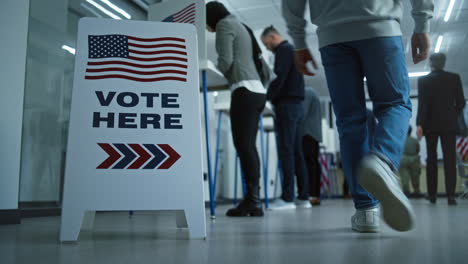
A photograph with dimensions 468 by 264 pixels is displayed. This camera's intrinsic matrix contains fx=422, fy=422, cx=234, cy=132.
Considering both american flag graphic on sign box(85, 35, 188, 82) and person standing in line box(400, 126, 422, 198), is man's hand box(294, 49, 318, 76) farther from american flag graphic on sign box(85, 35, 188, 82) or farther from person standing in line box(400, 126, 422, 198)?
person standing in line box(400, 126, 422, 198)

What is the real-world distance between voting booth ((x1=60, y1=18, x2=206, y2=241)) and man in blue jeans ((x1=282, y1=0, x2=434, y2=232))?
0.41m

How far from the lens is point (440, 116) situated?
3271 mm

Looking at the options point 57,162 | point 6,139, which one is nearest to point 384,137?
point 6,139

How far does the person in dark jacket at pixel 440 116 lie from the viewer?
3152mm

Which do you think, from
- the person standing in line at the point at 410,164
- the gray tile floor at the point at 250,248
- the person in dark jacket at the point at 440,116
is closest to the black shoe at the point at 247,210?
the gray tile floor at the point at 250,248

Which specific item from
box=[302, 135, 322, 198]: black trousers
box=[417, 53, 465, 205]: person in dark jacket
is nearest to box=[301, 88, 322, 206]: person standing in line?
box=[302, 135, 322, 198]: black trousers

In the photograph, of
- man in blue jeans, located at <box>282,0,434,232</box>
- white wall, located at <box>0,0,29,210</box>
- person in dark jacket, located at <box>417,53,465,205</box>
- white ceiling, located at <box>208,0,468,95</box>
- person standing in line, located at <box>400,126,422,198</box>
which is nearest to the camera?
man in blue jeans, located at <box>282,0,434,232</box>

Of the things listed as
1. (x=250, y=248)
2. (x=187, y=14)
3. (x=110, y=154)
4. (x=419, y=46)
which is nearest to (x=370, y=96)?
(x=419, y=46)

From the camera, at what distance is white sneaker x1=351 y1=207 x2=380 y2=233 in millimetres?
1162

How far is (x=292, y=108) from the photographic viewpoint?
2.70m

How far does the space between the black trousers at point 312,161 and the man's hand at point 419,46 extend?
2.45 metres

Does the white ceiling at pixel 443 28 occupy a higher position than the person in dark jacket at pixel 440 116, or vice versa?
the white ceiling at pixel 443 28

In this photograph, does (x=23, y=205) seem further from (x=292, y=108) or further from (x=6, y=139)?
(x=292, y=108)

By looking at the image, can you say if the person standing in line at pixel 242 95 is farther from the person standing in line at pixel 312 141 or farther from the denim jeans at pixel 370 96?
the person standing in line at pixel 312 141
